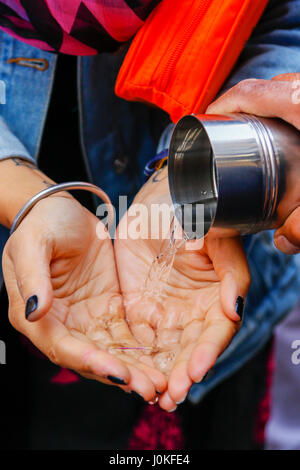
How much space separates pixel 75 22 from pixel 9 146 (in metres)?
0.26

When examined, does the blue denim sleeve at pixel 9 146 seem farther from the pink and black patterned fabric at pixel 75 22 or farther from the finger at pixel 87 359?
the finger at pixel 87 359

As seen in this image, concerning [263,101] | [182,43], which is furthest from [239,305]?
[182,43]

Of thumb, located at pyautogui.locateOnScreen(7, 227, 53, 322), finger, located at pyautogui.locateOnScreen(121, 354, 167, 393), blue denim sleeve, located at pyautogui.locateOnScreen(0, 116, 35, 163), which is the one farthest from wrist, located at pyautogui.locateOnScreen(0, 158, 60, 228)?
finger, located at pyautogui.locateOnScreen(121, 354, 167, 393)

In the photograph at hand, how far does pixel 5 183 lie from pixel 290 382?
0.81 metres

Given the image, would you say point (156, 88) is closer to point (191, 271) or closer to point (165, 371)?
point (191, 271)

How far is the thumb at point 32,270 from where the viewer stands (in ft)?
1.96

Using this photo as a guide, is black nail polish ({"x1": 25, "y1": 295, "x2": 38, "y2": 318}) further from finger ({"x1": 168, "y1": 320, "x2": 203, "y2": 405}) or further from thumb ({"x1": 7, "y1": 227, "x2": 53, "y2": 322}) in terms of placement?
finger ({"x1": 168, "y1": 320, "x2": 203, "y2": 405})

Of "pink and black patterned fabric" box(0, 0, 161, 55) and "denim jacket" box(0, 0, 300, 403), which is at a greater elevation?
"pink and black patterned fabric" box(0, 0, 161, 55)

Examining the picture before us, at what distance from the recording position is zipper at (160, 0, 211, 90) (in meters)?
0.69

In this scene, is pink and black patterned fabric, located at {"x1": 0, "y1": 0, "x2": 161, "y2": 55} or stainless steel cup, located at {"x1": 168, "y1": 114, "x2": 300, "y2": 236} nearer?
stainless steel cup, located at {"x1": 168, "y1": 114, "x2": 300, "y2": 236}

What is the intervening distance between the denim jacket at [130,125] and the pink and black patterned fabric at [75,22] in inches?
4.1

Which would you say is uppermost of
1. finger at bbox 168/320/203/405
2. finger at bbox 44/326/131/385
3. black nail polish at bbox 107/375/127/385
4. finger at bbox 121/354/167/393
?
finger at bbox 44/326/131/385

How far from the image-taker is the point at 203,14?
687mm

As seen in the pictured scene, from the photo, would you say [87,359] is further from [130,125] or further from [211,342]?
[130,125]
